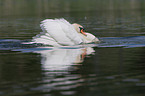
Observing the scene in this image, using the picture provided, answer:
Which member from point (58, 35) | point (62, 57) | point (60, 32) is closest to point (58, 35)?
point (58, 35)

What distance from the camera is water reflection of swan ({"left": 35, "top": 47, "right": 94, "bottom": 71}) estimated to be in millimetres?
10374

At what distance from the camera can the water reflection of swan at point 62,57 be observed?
10374 millimetres

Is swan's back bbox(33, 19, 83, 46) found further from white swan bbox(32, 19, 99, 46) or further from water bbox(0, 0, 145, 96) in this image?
water bbox(0, 0, 145, 96)

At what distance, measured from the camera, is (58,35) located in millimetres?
14320

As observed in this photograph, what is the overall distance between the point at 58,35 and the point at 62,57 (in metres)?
2.54

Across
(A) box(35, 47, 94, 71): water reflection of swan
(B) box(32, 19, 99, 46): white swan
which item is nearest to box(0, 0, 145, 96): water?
(A) box(35, 47, 94, 71): water reflection of swan

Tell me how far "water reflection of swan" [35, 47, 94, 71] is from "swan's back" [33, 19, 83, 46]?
702 millimetres

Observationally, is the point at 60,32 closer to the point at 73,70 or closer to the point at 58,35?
the point at 58,35

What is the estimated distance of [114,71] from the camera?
951 centimetres

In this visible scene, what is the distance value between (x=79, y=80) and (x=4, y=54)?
5.26 m

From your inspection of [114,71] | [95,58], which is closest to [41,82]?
[114,71]

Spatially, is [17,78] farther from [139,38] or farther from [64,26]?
[139,38]

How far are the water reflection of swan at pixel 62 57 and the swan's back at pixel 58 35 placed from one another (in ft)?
2.30

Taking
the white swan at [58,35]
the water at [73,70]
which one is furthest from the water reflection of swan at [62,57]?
the white swan at [58,35]
